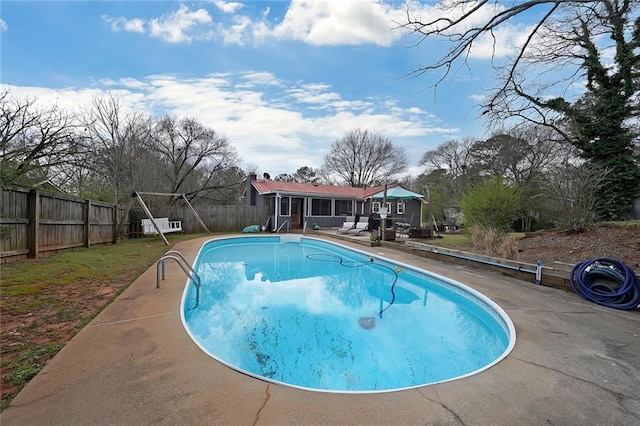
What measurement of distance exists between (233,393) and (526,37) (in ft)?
26.2

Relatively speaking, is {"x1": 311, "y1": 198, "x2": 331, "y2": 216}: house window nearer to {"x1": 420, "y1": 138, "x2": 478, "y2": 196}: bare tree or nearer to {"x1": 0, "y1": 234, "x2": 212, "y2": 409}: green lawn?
{"x1": 420, "y1": 138, "x2": 478, "y2": 196}: bare tree

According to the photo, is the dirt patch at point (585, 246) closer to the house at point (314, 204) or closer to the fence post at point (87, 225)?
the house at point (314, 204)

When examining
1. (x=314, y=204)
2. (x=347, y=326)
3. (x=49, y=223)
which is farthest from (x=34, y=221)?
(x=314, y=204)

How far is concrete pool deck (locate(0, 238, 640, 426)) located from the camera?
2.00 m

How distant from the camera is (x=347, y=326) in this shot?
481 centimetres

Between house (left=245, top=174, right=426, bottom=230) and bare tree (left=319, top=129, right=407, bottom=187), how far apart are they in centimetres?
1294

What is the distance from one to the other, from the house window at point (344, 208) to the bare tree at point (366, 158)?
533 inches

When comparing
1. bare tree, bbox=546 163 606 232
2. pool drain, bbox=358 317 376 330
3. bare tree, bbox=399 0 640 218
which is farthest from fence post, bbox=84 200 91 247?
bare tree, bbox=546 163 606 232

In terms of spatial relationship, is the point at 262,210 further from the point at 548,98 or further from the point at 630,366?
the point at 630,366

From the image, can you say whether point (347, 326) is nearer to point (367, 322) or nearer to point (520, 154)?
point (367, 322)

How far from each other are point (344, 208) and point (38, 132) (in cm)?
1486

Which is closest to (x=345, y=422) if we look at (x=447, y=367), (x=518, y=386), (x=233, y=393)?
(x=233, y=393)

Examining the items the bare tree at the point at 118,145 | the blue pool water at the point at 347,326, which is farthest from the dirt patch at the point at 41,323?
the bare tree at the point at 118,145

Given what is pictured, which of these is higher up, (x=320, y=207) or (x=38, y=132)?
(x=38, y=132)
